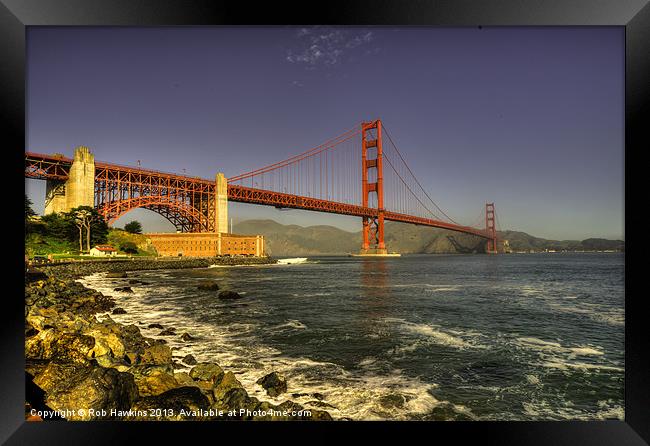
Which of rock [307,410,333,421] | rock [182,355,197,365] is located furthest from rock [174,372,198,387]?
rock [307,410,333,421]

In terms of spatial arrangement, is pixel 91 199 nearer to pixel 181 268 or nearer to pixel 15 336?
pixel 181 268

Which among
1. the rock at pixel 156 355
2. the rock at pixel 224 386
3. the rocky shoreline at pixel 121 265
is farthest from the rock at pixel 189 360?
the rocky shoreline at pixel 121 265

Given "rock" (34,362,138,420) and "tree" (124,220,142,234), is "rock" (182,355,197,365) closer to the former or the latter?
"rock" (34,362,138,420)

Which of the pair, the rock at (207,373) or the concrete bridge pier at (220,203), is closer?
the rock at (207,373)

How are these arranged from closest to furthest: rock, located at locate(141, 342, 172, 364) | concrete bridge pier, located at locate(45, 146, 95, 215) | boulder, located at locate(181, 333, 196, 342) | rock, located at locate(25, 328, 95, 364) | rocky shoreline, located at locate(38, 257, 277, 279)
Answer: rock, located at locate(25, 328, 95, 364) < rock, located at locate(141, 342, 172, 364) < boulder, located at locate(181, 333, 196, 342) < rocky shoreline, located at locate(38, 257, 277, 279) < concrete bridge pier, located at locate(45, 146, 95, 215)

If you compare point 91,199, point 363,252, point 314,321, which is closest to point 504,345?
point 314,321

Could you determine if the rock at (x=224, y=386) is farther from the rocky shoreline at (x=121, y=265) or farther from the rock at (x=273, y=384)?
the rocky shoreline at (x=121, y=265)
